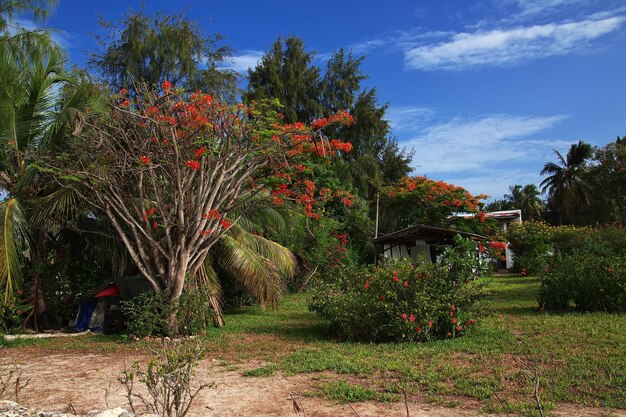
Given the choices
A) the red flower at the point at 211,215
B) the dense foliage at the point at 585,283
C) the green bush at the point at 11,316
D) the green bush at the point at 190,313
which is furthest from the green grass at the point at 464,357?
the red flower at the point at 211,215

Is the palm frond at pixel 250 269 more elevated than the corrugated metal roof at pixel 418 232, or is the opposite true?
the corrugated metal roof at pixel 418 232

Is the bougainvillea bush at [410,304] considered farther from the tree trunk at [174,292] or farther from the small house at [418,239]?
the small house at [418,239]

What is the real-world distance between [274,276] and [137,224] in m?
3.33

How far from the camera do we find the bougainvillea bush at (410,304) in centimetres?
781

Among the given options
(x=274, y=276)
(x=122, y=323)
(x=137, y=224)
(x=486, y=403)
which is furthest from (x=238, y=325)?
(x=486, y=403)

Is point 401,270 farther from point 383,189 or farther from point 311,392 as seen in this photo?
point 383,189

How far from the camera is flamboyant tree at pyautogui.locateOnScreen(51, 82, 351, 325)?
30.7 feet

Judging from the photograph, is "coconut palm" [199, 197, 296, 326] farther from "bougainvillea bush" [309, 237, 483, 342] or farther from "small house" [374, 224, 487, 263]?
"small house" [374, 224, 487, 263]

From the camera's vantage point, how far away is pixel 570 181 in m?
37.3

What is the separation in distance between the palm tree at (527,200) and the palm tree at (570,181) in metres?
9.30

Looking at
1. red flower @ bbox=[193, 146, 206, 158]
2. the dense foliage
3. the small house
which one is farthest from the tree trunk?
the small house

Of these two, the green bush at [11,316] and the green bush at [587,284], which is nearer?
the green bush at [11,316]

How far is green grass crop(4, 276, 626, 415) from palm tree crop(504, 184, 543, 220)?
1625 inches

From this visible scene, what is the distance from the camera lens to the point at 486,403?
15.7 ft
